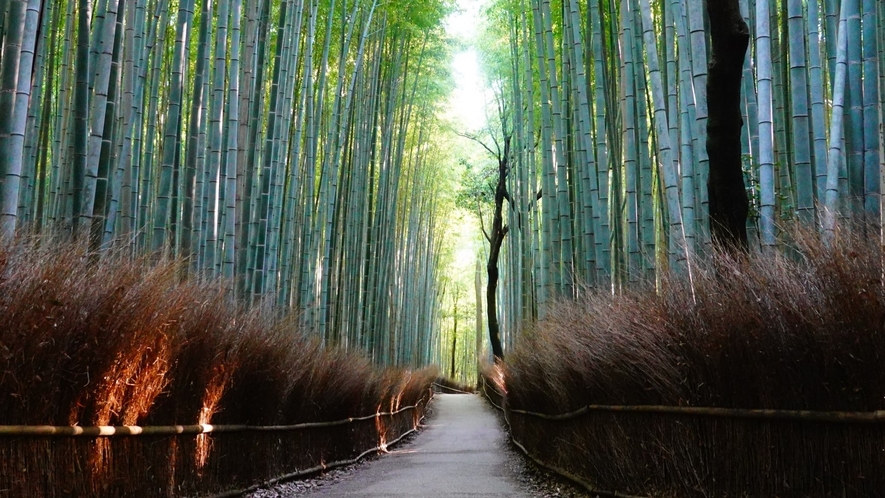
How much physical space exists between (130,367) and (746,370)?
2316mm

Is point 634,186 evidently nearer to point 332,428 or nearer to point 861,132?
point 861,132

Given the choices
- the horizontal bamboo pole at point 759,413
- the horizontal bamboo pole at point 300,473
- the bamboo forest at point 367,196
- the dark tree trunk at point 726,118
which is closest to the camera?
the horizontal bamboo pole at point 759,413

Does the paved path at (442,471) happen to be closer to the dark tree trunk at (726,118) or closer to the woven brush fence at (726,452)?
the woven brush fence at (726,452)

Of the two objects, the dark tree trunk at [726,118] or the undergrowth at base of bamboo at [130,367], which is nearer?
the undergrowth at base of bamboo at [130,367]

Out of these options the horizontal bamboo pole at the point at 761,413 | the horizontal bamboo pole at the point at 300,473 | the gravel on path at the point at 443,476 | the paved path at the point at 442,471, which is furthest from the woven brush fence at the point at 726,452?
the horizontal bamboo pole at the point at 300,473

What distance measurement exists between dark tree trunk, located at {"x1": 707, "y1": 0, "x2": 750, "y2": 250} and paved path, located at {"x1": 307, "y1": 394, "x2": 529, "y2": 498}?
2037 millimetres

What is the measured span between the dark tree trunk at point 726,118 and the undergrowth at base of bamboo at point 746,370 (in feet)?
1.70

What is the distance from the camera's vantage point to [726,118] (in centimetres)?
402

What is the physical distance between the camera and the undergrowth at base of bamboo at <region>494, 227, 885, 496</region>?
2.41m

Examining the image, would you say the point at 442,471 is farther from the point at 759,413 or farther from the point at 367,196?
Result: the point at 367,196

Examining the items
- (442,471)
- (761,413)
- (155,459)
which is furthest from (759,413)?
(442,471)

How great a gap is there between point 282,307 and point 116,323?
4157 mm

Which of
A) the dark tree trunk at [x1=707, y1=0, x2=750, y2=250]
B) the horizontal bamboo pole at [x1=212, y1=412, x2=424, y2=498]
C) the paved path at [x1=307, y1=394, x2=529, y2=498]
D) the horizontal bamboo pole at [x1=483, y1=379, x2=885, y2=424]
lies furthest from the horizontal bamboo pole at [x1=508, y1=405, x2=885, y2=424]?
the horizontal bamboo pole at [x1=212, y1=412, x2=424, y2=498]

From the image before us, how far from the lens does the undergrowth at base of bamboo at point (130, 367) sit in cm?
263
